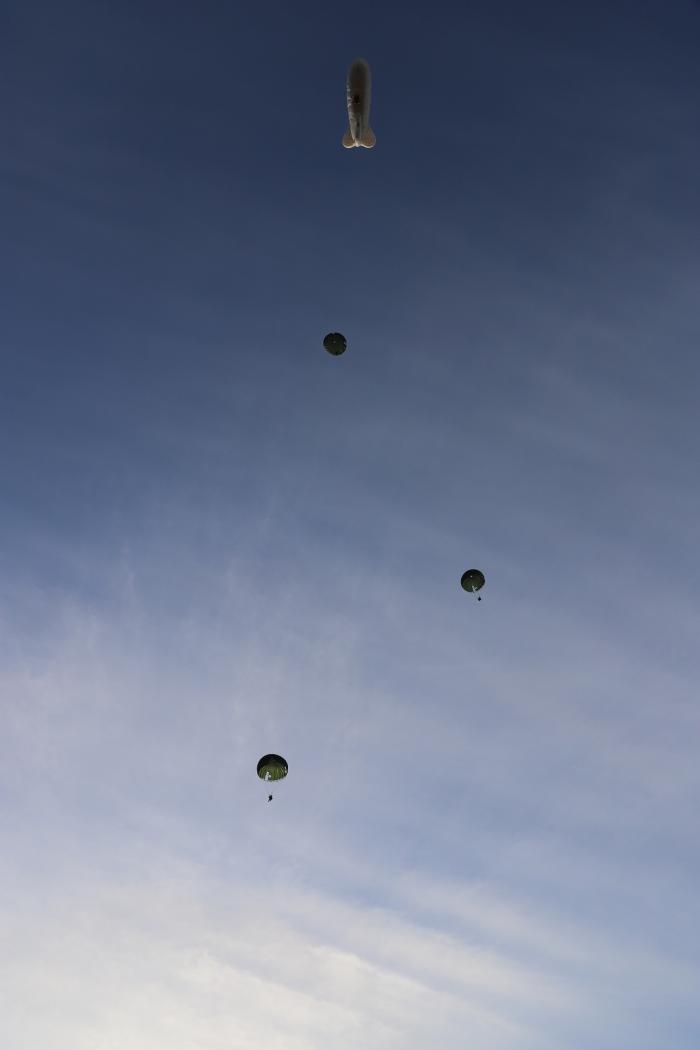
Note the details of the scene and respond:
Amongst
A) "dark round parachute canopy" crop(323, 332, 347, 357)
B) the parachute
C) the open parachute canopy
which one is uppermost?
"dark round parachute canopy" crop(323, 332, 347, 357)

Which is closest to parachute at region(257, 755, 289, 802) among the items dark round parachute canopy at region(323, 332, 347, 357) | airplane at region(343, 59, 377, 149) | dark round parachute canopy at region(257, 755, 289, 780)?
dark round parachute canopy at region(257, 755, 289, 780)

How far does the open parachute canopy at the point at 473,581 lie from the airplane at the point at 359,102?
76.4 ft

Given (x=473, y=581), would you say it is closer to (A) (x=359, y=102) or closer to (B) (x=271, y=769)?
(B) (x=271, y=769)

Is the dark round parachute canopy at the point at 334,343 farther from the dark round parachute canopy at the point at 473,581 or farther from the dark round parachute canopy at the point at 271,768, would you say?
the dark round parachute canopy at the point at 271,768

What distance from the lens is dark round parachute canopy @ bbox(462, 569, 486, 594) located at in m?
36.9

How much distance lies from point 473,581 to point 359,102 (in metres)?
24.3

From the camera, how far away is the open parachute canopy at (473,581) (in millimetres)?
36875

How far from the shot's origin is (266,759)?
1234 inches

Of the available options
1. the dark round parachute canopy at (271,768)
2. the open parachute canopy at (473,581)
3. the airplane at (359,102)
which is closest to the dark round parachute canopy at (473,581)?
the open parachute canopy at (473,581)

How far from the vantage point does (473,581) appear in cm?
3694

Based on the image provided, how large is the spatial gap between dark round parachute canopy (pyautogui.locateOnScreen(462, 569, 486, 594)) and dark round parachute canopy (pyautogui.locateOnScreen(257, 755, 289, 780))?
13.1 metres

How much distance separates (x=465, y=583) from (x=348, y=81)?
25.4 meters

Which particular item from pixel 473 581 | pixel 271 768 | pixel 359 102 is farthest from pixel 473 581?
pixel 359 102

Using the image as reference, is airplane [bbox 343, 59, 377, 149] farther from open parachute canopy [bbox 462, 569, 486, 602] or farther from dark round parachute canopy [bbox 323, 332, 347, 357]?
open parachute canopy [bbox 462, 569, 486, 602]
